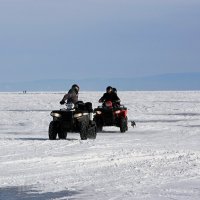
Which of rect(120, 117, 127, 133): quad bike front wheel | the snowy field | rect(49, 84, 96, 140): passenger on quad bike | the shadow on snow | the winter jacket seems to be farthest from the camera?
rect(120, 117, 127, 133): quad bike front wheel

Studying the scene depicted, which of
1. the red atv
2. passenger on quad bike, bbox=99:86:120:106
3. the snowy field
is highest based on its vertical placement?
passenger on quad bike, bbox=99:86:120:106

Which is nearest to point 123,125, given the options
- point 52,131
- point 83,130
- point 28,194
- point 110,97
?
point 110,97

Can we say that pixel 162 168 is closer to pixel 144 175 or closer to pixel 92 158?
pixel 144 175

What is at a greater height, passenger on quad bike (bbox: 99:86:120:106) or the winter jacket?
passenger on quad bike (bbox: 99:86:120:106)

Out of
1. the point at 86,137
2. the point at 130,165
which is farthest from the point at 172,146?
the point at 130,165

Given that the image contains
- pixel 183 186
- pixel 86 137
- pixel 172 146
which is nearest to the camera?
pixel 183 186

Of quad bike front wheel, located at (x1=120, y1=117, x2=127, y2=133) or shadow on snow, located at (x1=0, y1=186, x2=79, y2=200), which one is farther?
quad bike front wheel, located at (x1=120, y1=117, x2=127, y2=133)

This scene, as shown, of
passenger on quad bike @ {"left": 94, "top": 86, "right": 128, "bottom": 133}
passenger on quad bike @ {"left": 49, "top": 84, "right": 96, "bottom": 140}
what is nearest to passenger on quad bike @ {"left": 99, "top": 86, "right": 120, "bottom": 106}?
passenger on quad bike @ {"left": 94, "top": 86, "right": 128, "bottom": 133}

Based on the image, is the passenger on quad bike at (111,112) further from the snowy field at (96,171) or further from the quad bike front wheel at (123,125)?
the snowy field at (96,171)

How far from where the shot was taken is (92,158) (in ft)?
42.4

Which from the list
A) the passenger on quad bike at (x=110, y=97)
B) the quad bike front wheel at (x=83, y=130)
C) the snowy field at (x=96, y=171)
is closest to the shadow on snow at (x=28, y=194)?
the snowy field at (x=96, y=171)

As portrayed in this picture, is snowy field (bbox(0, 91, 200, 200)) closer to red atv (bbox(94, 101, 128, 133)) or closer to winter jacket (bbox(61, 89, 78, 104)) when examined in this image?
winter jacket (bbox(61, 89, 78, 104))

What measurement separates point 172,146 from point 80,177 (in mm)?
6684

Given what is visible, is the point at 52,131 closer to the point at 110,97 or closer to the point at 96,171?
the point at 110,97
